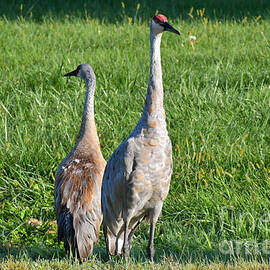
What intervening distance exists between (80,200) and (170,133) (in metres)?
1.76

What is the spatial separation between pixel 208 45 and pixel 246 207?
465cm

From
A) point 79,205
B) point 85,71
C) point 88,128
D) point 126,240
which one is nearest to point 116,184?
point 126,240

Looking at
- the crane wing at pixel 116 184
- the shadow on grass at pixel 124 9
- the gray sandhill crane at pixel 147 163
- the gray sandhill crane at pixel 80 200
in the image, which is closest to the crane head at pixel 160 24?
A: the gray sandhill crane at pixel 147 163

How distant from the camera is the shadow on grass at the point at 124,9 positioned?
1189 cm

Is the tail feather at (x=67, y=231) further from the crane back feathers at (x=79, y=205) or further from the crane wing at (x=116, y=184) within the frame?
the crane wing at (x=116, y=184)

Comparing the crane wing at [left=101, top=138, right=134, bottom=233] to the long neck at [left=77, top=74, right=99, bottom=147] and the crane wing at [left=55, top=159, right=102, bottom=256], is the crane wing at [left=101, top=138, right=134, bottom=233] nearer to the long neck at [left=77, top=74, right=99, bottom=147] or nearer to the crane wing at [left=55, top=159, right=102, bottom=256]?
the crane wing at [left=55, top=159, right=102, bottom=256]

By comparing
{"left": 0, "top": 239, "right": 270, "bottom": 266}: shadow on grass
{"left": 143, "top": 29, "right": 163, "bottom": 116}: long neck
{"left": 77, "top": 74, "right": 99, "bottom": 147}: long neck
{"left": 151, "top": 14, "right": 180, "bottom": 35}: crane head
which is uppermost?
{"left": 151, "top": 14, "right": 180, "bottom": 35}: crane head

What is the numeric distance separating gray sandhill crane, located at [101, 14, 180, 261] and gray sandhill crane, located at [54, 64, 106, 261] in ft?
1.48

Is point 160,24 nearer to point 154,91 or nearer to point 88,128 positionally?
point 154,91

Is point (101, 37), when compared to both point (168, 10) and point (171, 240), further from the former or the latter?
point (171, 240)

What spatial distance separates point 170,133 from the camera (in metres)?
6.72

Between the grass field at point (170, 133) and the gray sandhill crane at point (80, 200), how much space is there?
Result: 225 mm

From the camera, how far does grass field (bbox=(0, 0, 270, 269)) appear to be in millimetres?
5359

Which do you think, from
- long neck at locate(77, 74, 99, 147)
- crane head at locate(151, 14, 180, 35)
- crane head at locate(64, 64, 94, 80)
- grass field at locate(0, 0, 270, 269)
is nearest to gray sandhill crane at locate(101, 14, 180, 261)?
crane head at locate(151, 14, 180, 35)
